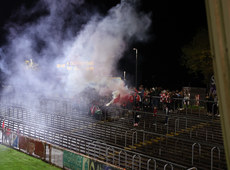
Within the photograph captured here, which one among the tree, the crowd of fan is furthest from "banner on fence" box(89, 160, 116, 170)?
the tree

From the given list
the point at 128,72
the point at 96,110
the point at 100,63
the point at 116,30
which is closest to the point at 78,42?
the point at 100,63

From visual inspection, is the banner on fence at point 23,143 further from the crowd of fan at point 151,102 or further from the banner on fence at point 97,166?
the banner on fence at point 97,166

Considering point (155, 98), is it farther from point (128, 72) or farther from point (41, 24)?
point (128, 72)

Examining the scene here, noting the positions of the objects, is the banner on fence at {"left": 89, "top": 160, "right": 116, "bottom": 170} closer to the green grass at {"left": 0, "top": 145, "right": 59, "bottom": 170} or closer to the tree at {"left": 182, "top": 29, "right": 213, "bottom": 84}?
the green grass at {"left": 0, "top": 145, "right": 59, "bottom": 170}

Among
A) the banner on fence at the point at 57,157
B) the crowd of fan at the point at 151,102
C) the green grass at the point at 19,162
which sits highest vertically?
the crowd of fan at the point at 151,102

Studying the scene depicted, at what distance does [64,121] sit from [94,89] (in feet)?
12.7

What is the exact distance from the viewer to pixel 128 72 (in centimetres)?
4150

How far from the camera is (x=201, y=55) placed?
22844 mm

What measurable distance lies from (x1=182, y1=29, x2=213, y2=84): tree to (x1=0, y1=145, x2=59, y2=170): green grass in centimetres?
1604

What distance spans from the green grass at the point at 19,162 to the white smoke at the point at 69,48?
21.6 ft

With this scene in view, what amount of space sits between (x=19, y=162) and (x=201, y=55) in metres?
17.1

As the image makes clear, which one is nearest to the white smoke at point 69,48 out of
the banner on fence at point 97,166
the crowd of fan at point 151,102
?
the crowd of fan at point 151,102

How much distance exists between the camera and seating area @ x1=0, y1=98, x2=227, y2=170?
355 inches

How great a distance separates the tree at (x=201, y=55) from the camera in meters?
22.3
